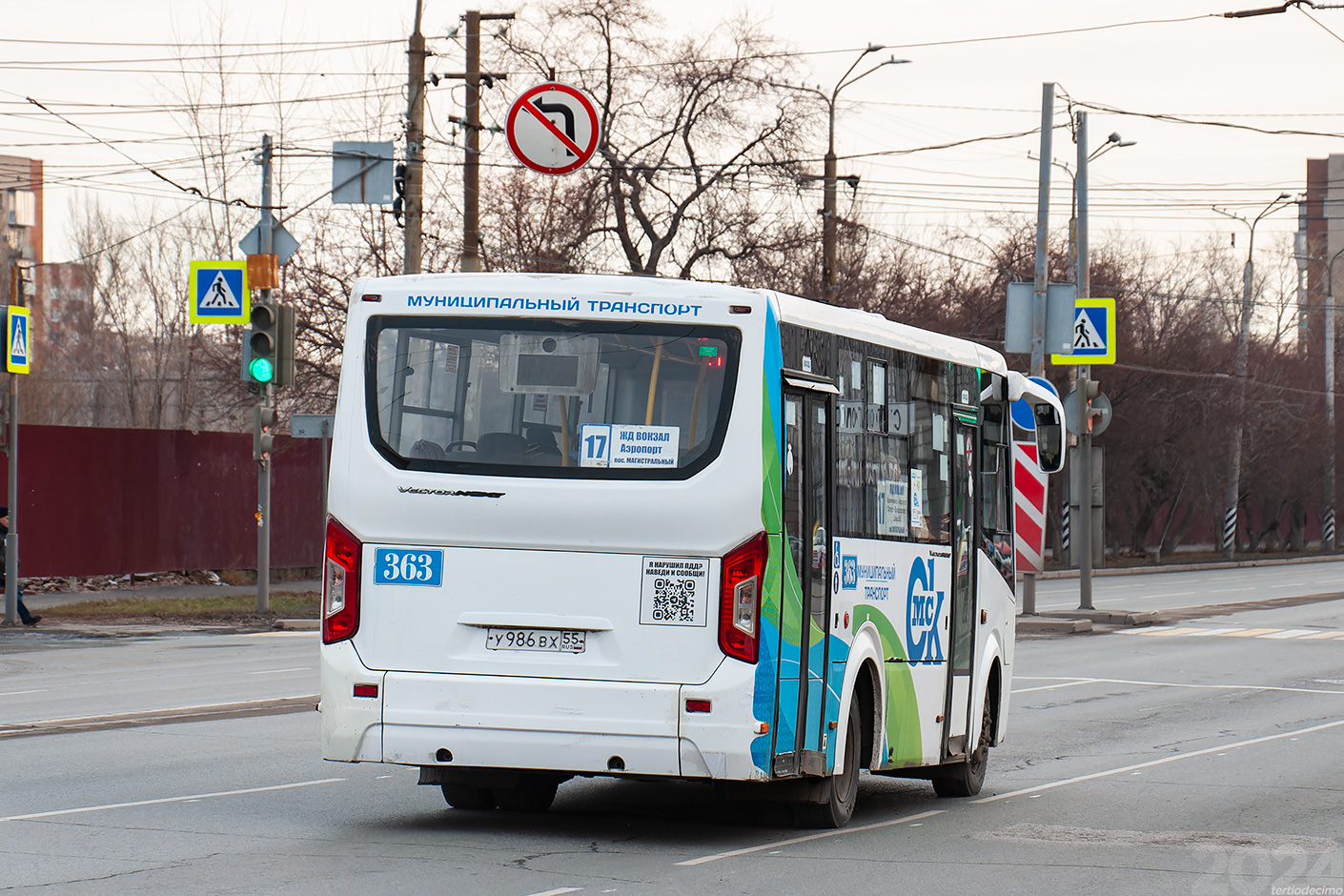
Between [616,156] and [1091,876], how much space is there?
33974mm

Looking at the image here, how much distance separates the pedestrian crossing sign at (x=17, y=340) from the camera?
82.6ft

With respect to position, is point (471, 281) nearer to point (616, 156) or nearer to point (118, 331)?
point (616, 156)

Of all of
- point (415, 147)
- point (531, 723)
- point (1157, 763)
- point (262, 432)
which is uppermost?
point (415, 147)

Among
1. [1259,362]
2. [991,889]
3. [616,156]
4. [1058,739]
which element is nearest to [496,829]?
[991,889]

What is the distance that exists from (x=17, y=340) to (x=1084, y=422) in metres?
15.9

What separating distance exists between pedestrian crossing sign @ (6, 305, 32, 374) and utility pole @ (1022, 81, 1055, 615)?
1510cm

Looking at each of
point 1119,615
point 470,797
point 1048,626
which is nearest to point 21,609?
point 1048,626

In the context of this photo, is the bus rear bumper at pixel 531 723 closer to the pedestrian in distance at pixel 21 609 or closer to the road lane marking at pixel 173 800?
the road lane marking at pixel 173 800

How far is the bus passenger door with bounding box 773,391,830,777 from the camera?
8.91 metres

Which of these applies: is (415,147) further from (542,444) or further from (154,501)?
(542,444)

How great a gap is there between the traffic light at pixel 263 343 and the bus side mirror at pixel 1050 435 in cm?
1344

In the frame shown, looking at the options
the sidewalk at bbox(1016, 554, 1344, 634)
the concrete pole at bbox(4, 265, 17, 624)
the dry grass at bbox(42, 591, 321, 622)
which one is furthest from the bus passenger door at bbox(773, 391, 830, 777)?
the dry grass at bbox(42, 591, 321, 622)

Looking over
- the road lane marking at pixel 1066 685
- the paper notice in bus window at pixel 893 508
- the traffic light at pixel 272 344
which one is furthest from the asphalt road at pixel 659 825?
the traffic light at pixel 272 344

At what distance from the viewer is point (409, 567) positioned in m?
8.96
